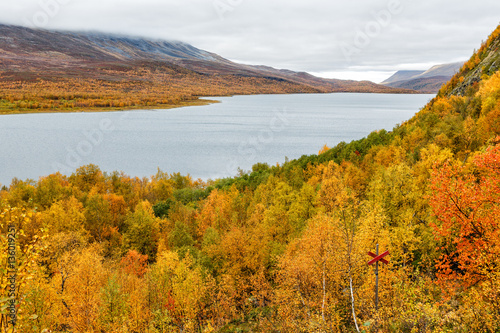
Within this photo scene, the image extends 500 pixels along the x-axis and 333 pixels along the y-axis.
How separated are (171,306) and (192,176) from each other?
256 ft

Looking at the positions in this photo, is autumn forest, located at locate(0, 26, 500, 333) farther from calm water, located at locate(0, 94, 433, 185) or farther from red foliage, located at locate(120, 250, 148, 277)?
calm water, located at locate(0, 94, 433, 185)

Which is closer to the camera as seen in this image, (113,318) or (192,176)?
(113,318)

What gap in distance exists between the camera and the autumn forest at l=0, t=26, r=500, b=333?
15867 mm

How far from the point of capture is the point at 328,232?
80.0ft

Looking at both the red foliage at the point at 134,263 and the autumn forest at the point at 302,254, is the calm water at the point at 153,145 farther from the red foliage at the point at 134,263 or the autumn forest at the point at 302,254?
the red foliage at the point at 134,263

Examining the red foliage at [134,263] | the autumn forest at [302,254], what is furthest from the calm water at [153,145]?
the red foliage at [134,263]

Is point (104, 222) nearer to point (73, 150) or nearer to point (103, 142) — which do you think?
point (73, 150)

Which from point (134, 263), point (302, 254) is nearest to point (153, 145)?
point (134, 263)

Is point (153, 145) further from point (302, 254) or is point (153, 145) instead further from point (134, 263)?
→ point (302, 254)

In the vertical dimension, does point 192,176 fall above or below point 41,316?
below

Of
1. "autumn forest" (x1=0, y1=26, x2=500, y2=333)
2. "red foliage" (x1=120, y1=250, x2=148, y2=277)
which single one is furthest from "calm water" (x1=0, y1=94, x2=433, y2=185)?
"red foliage" (x1=120, y1=250, x2=148, y2=277)

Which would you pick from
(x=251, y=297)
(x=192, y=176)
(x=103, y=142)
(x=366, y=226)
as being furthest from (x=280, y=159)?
(x=366, y=226)

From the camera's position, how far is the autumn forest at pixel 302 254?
1587 cm

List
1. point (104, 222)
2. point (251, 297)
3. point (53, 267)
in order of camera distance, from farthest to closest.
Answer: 1. point (104, 222)
2. point (53, 267)
3. point (251, 297)
